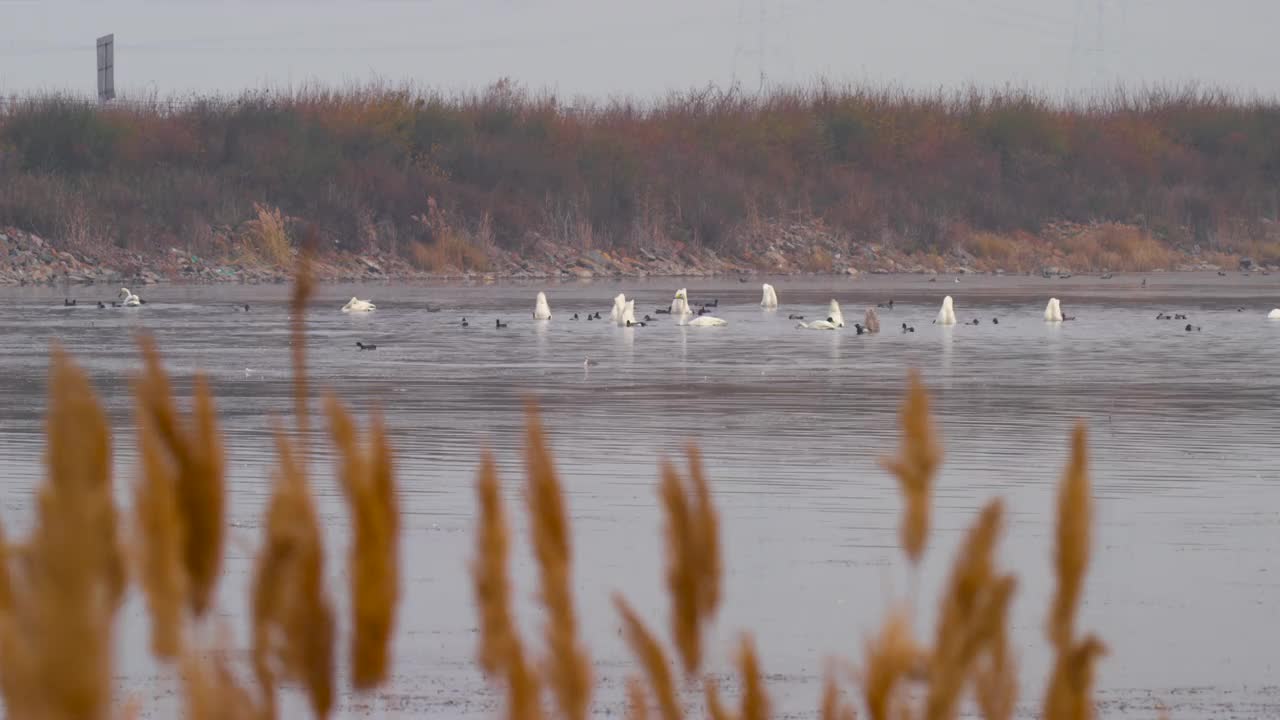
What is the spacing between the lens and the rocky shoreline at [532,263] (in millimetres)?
53781

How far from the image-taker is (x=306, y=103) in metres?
68.8

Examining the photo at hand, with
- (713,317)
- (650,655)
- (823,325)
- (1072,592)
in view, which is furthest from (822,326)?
(1072,592)

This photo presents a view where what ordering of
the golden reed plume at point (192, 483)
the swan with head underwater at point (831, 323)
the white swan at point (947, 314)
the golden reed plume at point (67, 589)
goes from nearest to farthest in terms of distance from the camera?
the golden reed plume at point (67, 589) → the golden reed plume at point (192, 483) → the swan with head underwater at point (831, 323) → the white swan at point (947, 314)

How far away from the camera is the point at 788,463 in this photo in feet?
43.5

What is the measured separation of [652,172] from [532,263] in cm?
875

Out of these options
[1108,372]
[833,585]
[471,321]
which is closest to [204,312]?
[471,321]

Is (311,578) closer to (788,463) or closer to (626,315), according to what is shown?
(788,463)

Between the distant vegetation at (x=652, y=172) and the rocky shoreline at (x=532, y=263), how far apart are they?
Result: 595mm

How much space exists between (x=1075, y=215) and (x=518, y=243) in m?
21.9

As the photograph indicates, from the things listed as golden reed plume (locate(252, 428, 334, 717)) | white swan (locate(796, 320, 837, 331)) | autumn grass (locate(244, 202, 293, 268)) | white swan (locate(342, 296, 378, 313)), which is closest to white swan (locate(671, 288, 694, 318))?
white swan (locate(796, 320, 837, 331))

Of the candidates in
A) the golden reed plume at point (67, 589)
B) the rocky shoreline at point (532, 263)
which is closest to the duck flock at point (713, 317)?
the rocky shoreline at point (532, 263)

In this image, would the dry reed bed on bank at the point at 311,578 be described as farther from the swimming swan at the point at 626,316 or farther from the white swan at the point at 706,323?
the white swan at the point at 706,323

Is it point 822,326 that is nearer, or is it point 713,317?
point 822,326

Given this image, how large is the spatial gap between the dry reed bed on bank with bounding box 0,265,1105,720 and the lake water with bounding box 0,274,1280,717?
1.13 ft
